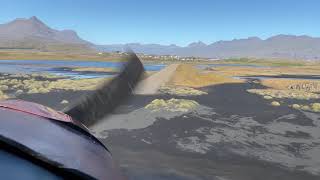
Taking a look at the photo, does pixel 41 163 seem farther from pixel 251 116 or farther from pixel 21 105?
pixel 251 116

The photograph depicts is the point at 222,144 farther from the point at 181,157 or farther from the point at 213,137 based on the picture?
the point at 181,157

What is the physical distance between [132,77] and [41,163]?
10.7 ft

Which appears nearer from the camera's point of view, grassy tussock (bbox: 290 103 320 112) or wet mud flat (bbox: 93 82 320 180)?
wet mud flat (bbox: 93 82 320 180)

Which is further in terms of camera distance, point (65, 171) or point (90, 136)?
point (90, 136)

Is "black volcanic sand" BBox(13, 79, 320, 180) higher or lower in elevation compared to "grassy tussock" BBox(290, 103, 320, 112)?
higher

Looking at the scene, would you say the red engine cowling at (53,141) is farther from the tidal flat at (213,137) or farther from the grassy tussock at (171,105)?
the grassy tussock at (171,105)

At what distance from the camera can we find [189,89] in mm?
50688

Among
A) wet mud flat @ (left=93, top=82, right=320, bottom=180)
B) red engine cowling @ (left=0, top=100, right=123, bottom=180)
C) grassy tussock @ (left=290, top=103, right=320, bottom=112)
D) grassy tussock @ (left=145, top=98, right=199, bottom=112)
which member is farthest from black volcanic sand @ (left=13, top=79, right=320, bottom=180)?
red engine cowling @ (left=0, top=100, right=123, bottom=180)

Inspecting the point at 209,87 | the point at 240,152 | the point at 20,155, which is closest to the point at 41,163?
the point at 20,155

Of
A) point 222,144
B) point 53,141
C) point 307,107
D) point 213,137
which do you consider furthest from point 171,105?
point 53,141

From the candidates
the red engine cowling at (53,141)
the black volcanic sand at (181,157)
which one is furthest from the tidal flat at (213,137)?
the red engine cowling at (53,141)

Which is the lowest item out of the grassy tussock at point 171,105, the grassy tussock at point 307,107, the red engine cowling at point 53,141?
the grassy tussock at point 307,107

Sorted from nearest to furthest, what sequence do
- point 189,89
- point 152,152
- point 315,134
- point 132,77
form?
point 132,77 → point 152,152 → point 315,134 → point 189,89

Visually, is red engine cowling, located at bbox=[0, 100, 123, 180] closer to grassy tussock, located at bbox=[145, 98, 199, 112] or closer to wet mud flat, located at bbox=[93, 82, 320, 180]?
wet mud flat, located at bbox=[93, 82, 320, 180]
